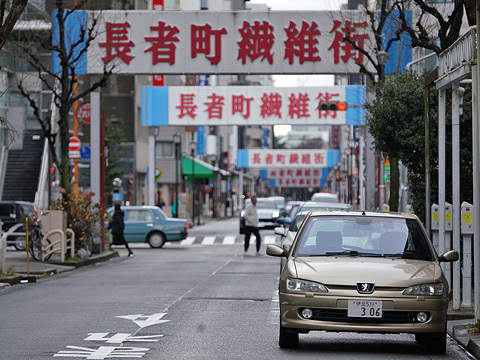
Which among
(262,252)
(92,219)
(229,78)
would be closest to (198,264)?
(92,219)

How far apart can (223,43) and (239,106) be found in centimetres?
1818

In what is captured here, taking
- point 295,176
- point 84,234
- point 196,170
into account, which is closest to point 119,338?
point 84,234

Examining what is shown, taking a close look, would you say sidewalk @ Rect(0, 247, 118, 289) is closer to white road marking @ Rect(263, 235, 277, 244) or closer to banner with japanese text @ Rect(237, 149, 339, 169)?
white road marking @ Rect(263, 235, 277, 244)

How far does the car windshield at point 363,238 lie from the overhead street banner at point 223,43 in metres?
21.9

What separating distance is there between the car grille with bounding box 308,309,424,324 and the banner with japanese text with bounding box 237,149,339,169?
9154 cm

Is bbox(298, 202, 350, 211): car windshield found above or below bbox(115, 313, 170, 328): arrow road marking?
above

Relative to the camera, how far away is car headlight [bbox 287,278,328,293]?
10867mm

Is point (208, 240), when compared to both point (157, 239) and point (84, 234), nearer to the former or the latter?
point (157, 239)

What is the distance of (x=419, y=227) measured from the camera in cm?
1225

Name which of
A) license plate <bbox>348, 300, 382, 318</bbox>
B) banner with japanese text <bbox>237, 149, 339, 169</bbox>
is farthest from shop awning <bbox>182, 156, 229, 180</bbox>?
license plate <bbox>348, 300, 382, 318</bbox>

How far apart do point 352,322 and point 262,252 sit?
992 inches

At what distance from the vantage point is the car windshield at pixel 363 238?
38.8 feet

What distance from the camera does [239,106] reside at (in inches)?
2063

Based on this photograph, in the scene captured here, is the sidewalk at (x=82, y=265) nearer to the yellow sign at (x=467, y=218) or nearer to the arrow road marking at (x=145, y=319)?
the yellow sign at (x=467, y=218)
